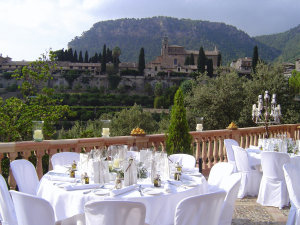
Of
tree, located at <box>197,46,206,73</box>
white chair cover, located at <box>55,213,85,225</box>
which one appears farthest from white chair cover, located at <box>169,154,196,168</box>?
tree, located at <box>197,46,206,73</box>

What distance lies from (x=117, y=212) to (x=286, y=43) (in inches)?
3279

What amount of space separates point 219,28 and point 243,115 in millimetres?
113326

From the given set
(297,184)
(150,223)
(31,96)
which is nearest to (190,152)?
(297,184)

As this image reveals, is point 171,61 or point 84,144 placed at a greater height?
point 171,61

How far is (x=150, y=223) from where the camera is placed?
2559 mm

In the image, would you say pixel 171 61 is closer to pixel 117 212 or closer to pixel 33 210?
pixel 33 210

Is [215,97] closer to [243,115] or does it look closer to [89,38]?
[243,115]

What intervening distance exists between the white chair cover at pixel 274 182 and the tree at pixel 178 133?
1.38 m

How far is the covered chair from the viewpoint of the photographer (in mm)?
2258

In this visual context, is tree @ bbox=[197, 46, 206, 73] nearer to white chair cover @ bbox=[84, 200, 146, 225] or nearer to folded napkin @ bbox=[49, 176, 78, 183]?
folded napkin @ bbox=[49, 176, 78, 183]

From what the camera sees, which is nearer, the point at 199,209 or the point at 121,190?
the point at 199,209

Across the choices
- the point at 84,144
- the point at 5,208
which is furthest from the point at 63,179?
the point at 84,144

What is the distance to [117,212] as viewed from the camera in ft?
6.85

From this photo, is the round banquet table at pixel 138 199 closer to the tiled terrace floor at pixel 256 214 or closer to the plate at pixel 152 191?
the plate at pixel 152 191
